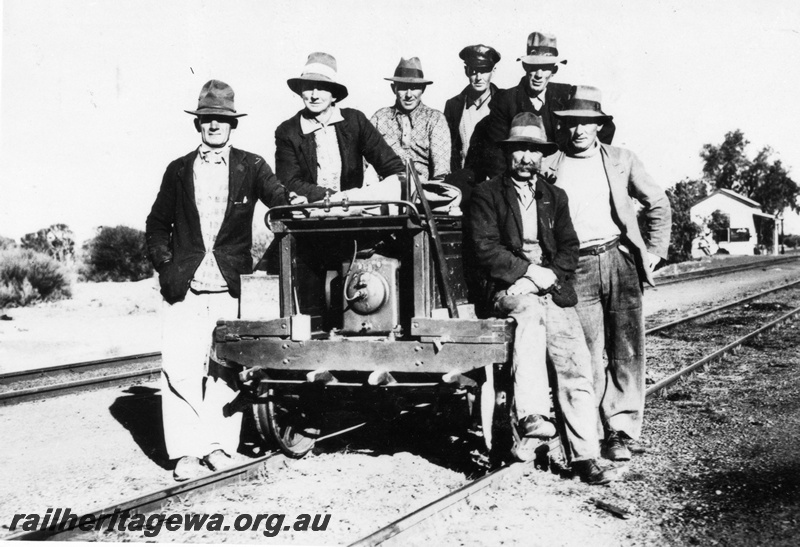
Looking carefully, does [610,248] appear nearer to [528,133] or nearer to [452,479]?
[528,133]

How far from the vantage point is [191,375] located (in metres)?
5.48

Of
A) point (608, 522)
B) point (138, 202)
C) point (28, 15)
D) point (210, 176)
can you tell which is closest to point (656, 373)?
point (608, 522)

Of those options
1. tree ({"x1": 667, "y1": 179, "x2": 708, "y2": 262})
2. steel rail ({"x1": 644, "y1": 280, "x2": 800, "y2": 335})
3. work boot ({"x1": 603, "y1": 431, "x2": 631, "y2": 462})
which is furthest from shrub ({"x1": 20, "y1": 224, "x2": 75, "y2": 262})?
tree ({"x1": 667, "y1": 179, "x2": 708, "y2": 262})

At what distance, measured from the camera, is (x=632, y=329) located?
562cm

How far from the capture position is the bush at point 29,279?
61.9 ft

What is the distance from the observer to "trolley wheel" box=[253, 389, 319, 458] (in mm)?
5309

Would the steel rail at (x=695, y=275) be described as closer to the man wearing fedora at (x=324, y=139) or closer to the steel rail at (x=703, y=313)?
the steel rail at (x=703, y=313)

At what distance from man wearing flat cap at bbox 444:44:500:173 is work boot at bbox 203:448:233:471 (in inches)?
124

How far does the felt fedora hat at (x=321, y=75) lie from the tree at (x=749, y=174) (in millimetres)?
65755

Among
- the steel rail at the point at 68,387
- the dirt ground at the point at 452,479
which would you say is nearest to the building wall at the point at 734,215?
the steel rail at the point at 68,387

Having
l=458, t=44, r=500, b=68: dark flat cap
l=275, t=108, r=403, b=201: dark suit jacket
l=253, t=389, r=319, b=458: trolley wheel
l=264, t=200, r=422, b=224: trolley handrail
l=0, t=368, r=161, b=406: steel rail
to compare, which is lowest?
l=0, t=368, r=161, b=406: steel rail

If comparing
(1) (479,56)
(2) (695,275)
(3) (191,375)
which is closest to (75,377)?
(3) (191,375)

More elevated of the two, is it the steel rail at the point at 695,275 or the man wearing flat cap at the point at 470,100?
the man wearing flat cap at the point at 470,100

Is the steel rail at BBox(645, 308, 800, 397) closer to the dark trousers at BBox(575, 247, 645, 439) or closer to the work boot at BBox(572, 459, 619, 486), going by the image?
the dark trousers at BBox(575, 247, 645, 439)
